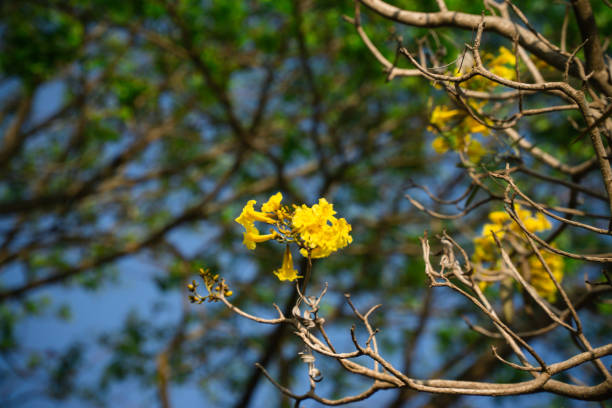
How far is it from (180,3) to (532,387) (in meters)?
4.59

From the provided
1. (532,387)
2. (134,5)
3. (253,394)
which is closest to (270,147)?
(134,5)

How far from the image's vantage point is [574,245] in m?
5.89

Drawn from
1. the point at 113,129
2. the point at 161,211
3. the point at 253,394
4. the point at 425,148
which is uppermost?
the point at 425,148

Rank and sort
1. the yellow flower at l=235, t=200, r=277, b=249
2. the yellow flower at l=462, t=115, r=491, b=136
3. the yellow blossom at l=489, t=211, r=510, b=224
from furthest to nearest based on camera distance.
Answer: the yellow blossom at l=489, t=211, r=510, b=224, the yellow flower at l=462, t=115, r=491, b=136, the yellow flower at l=235, t=200, r=277, b=249

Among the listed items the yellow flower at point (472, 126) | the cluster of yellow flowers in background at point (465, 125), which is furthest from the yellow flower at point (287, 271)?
the yellow flower at point (472, 126)

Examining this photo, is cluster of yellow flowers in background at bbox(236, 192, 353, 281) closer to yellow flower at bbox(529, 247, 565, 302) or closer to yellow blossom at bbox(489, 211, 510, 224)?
yellow blossom at bbox(489, 211, 510, 224)

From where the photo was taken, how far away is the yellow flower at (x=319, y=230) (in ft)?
3.67

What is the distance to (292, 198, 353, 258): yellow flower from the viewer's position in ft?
3.67

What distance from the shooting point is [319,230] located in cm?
113

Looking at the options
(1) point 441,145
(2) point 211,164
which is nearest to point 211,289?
(1) point 441,145

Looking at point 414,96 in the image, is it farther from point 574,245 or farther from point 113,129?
point 113,129

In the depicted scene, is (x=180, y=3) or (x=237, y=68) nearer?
(x=180, y=3)

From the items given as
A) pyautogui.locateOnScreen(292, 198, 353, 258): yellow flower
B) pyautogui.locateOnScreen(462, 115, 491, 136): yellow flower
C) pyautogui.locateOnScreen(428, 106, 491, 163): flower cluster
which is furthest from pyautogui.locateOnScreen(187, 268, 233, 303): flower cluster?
pyautogui.locateOnScreen(462, 115, 491, 136): yellow flower

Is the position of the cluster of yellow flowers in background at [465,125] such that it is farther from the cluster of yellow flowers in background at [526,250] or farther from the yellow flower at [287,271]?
the yellow flower at [287,271]
